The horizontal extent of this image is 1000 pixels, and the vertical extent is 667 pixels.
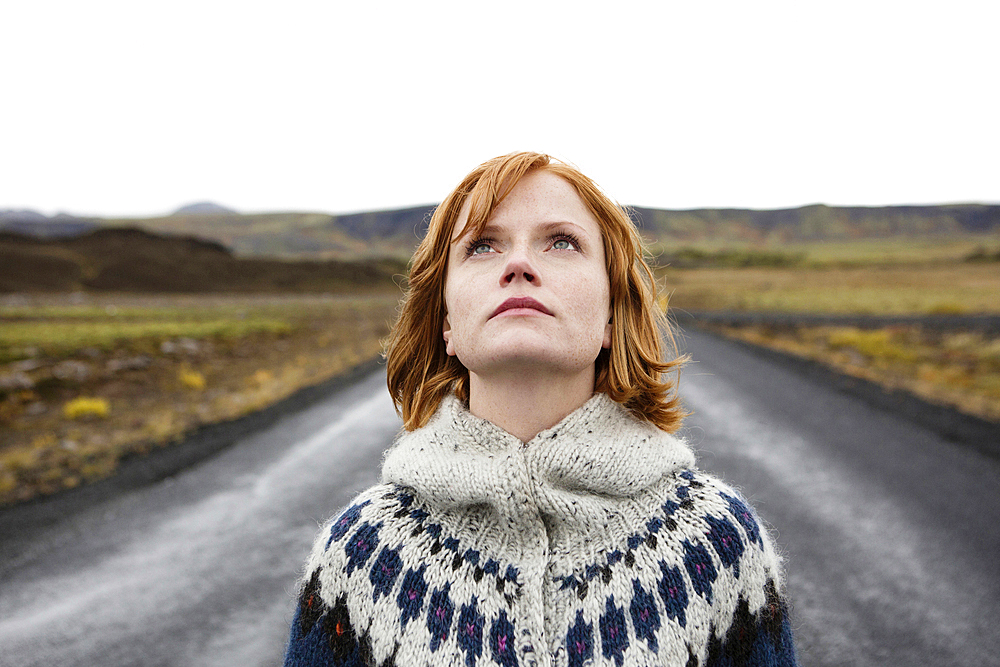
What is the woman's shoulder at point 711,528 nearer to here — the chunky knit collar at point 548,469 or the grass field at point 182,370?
the chunky knit collar at point 548,469

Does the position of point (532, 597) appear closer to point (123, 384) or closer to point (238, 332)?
point (123, 384)

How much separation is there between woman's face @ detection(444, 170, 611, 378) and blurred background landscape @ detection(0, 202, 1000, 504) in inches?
20.1

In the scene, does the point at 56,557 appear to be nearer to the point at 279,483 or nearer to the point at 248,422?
the point at 279,483

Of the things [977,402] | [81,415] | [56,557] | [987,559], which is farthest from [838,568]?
[81,415]

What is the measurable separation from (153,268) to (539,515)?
92.2 metres

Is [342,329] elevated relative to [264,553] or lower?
lower

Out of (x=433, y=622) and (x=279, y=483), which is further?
(x=279, y=483)

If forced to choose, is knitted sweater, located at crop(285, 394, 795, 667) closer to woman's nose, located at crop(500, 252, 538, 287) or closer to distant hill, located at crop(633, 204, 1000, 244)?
woman's nose, located at crop(500, 252, 538, 287)

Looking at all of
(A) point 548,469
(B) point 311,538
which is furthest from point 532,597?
(B) point 311,538

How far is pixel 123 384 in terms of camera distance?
40.1 ft

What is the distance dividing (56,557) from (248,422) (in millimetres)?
4351

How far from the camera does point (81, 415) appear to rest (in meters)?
9.56

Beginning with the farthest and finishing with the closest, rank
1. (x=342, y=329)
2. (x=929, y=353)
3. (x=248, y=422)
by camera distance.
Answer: (x=342, y=329)
(x=929, y=353)
(x=248, y=422)

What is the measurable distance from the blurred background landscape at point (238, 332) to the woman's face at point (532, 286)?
0.51 meters
